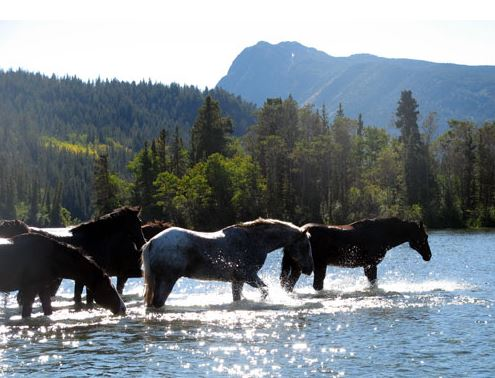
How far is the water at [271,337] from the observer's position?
470 inches

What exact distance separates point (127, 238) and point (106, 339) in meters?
7.33

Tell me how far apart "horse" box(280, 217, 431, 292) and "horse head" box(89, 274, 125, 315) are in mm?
5506

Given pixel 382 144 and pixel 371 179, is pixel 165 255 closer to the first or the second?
pixel 371 179

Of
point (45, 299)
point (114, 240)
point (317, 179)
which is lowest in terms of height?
point (45, 299)

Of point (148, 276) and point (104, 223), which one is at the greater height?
point (104, 223)

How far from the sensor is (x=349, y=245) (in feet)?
74.3

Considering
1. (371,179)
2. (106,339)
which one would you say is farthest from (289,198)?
(106,339)

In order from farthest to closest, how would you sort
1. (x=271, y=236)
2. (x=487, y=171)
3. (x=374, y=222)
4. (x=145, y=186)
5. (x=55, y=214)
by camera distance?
1. (x=55, y=214)
2. (x=145, y=186)
3. (x=487, y=171)
4. (x=374, y=222)
5. (x=271, y=236)

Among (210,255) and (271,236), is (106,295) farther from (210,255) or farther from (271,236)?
(271,236)

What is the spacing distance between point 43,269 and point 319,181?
262ft

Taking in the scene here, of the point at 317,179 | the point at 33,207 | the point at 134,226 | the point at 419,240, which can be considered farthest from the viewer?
the point at 33,207

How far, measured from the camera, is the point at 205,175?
96.6m

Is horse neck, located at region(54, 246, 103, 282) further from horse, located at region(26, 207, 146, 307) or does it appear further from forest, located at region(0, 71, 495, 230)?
forest, located at region(0, 71, 495, 230)

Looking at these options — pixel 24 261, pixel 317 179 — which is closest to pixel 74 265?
pixel 24 261
